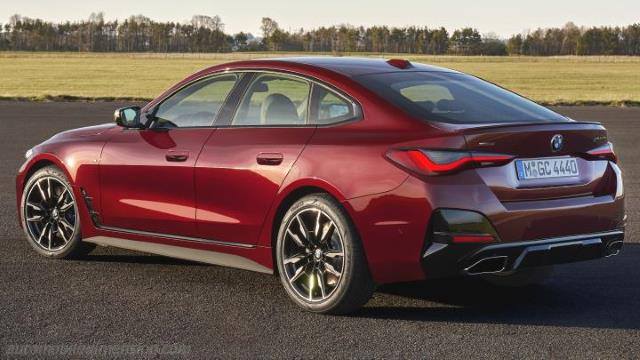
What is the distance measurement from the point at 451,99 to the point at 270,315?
5.52ft

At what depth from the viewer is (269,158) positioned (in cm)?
598

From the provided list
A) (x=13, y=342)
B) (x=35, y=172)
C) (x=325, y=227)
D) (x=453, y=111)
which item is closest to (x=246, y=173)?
(x=325, y=227)

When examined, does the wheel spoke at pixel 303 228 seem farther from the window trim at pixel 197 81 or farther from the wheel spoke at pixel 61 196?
the wheel spoke at pixel 61 196

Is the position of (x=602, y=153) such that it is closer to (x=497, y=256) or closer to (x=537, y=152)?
(x=537, y=152)

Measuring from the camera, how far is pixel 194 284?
668 cm

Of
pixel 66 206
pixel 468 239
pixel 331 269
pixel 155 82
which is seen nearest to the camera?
pixel 468 239

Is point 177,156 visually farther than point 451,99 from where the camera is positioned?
Yes

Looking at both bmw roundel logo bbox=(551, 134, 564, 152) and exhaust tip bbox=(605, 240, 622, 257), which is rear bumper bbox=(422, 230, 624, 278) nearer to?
exhaust tip bbox=(605, 240, 622, 257)

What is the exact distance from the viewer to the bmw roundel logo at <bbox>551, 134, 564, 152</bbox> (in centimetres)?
553

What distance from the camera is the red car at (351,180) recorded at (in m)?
5.31

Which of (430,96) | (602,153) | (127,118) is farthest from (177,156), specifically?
(602,153)

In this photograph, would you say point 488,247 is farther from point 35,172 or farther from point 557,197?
point 35,172

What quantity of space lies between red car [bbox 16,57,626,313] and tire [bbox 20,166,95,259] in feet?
0.77

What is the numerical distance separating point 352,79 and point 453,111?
639 millimetres
